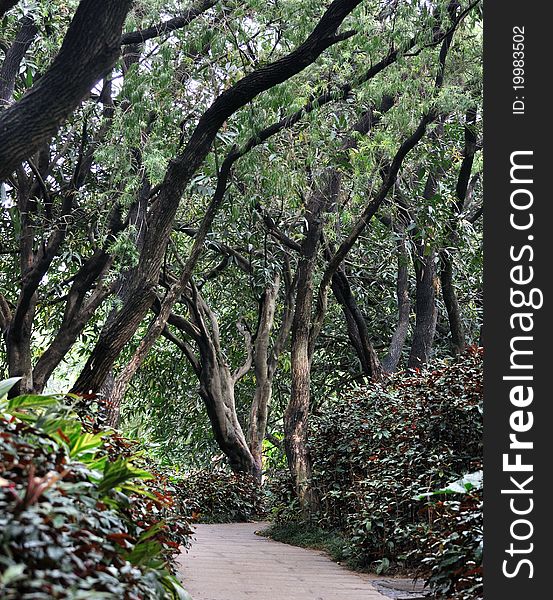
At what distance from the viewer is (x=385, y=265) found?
1449cm

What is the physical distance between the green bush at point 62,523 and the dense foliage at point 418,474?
205 cm

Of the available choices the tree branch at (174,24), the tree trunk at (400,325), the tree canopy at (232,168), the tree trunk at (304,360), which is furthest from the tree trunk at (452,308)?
the tree branch at (174,24)

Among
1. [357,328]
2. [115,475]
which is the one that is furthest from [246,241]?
[115,475]

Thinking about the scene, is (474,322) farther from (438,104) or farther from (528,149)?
(528,149)

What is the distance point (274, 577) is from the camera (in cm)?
639

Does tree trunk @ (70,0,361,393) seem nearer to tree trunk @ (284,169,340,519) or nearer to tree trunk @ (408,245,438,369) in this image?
tree trunk @ (284,169,340,519)

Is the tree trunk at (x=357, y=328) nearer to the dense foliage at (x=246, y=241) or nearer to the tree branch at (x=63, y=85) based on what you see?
the dense foliage at (x=246, y=241)

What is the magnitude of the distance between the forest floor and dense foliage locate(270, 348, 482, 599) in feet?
0.92

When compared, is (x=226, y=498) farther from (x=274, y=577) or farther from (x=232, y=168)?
(x=274, y=577)

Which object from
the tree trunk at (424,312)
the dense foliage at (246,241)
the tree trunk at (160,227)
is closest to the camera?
the dense foliage at (246,241)

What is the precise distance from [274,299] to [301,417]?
17.9 ft

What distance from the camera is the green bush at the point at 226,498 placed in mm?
13969

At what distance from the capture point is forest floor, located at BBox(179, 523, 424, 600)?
5.55m

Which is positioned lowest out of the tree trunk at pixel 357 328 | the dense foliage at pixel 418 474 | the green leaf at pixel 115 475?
the green leaf at pixel 115 475
